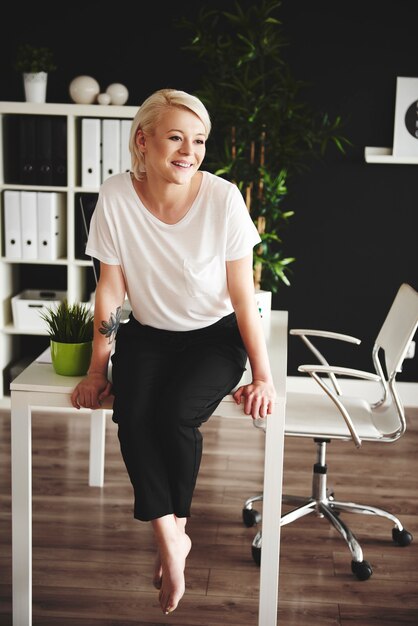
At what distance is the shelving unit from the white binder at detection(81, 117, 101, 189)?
4cm

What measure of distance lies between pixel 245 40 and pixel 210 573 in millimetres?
2595

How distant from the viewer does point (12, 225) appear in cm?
426

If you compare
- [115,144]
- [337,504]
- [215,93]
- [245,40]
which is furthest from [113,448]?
[245,40]

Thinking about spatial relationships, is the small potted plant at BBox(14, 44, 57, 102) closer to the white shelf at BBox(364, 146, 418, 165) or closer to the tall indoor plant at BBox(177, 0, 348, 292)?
the tall indoor plant at BBox(177, 0, 348, 292)

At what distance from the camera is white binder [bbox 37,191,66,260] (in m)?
4.21

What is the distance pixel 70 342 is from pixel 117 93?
2.30 m

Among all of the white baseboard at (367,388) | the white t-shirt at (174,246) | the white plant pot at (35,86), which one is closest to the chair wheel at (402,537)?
the white t-shirt at (174,246)

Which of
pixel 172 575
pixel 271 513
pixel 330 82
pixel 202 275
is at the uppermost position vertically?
pixel 330 82

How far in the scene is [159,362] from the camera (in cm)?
223

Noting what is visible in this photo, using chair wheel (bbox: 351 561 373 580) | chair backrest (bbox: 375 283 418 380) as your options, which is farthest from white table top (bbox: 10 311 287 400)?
chair wheel (bbox: 351 561 373 580)

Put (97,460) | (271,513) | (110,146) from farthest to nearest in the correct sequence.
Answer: (110,146), (97,460), (271,513)

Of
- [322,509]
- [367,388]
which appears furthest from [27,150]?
[322,509]

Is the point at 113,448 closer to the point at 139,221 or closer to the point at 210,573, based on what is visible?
the point at 210,573

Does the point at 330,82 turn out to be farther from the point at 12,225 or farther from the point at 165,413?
the point at 165,413
